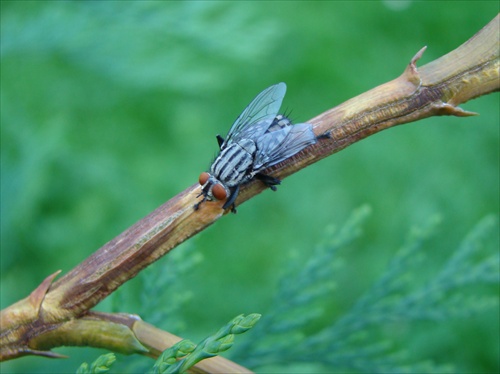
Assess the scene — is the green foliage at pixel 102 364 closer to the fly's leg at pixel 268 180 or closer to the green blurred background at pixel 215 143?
the fly's leg at pixel 268 180

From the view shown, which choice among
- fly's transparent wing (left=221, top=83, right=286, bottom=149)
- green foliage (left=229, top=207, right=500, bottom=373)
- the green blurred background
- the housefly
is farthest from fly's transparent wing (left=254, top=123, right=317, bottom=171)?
the green blurred background

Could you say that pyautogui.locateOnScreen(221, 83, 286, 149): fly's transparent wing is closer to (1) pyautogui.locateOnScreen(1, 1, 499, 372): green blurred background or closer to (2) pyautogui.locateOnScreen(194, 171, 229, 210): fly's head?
(2) pyautogui.locateOnScreen(194, 171, 229, 210): fly's head

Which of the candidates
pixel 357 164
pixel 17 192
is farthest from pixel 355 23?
pixel 17 192

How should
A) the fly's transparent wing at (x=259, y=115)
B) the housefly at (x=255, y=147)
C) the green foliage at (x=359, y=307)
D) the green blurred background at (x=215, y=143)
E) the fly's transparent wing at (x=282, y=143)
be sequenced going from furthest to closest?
the green blurred background at (x=215, y=143) → the green foliage at (x=359, y=307) → the fly's transparent wing at (x=259, y=115) → the housefly at (x=255, y=147) → the fly's transparent wing at (x=282, y=143)

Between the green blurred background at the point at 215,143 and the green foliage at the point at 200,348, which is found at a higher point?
the green blurred background at the point at 215,143

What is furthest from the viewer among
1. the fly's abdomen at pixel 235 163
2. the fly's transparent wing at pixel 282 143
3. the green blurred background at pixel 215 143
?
the green blurred background at pixel 215 143

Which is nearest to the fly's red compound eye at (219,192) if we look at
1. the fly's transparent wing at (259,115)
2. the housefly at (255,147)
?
the housefly at (255,147)

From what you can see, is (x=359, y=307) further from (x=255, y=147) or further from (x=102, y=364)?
(x=102, y=364)
